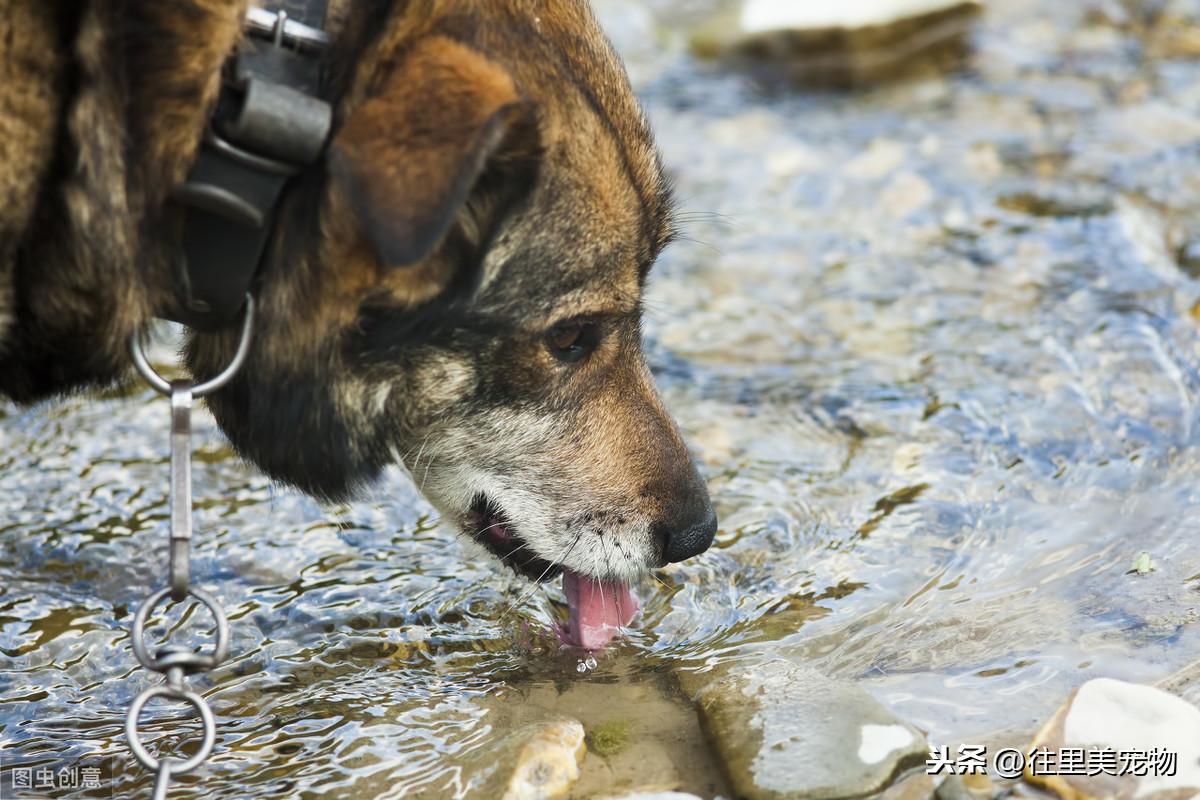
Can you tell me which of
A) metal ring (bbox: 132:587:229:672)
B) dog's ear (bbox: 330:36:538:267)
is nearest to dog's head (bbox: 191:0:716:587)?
dog's ear (bbox: 330:36:538:267)

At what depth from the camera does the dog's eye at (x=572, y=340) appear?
3.39 metres

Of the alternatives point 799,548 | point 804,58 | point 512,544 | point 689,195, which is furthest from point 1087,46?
point 512,544

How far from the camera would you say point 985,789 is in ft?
→ 10.1

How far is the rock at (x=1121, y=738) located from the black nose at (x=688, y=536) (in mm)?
969

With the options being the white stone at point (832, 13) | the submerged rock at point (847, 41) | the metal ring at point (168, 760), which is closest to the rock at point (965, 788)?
the metal ring at point (168, 760)

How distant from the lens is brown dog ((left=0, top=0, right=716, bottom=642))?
9.12 feet

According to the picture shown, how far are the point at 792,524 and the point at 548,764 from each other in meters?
1.42

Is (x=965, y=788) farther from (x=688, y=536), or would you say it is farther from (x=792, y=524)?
(x=792, y=524)

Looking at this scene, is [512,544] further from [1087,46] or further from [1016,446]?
[1087,46]

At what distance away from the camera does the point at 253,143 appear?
2770 mm

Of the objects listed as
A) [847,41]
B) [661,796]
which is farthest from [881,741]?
[847,41]

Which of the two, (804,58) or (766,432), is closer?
(766,432)

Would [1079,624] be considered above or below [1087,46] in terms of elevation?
below

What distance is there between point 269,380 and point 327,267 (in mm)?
361
